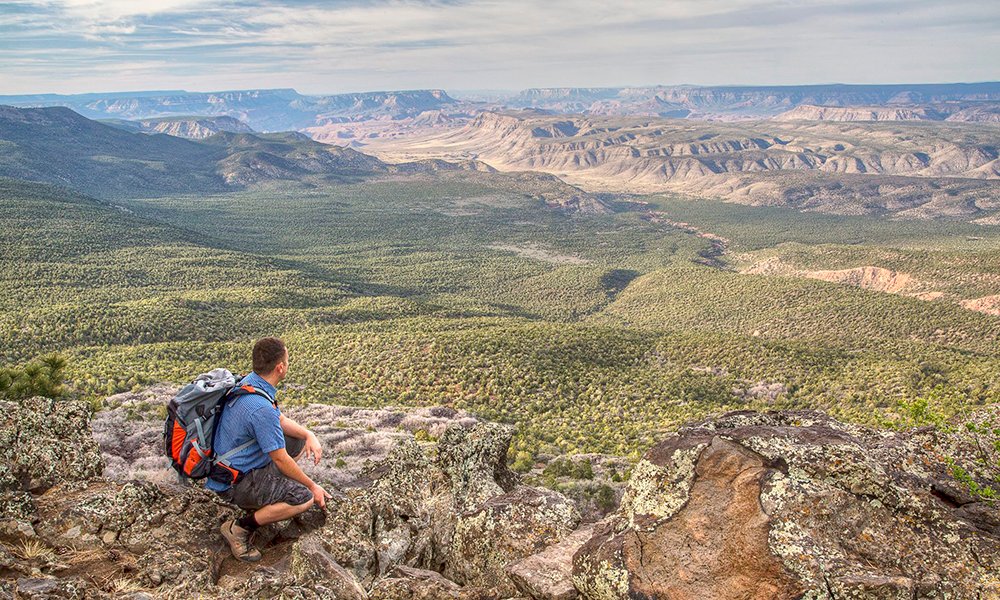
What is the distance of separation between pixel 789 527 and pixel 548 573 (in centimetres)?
338

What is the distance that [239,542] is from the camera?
353 inches

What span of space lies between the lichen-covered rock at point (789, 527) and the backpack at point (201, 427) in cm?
572

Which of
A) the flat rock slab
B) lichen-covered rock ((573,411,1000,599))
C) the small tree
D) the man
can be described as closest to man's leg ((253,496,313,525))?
the man

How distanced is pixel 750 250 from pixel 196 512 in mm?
169654

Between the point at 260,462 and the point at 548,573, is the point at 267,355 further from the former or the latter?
the point at 548,573

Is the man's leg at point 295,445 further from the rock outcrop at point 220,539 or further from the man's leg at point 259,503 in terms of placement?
the rock outcrop at point 220,539

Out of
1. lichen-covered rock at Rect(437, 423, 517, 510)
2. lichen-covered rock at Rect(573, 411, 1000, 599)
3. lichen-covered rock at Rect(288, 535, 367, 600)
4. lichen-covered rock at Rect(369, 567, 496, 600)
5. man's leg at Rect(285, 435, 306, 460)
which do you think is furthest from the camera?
lichen-covered rock at Rect(437, 423, 517, 510)

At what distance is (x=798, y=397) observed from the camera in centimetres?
4200

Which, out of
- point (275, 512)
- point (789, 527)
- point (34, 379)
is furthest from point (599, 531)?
point (34, 379)

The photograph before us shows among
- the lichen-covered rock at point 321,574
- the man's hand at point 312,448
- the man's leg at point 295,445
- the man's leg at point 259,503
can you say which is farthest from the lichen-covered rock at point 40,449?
the lichen-covered rock at point 321,574

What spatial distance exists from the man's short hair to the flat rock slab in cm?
494

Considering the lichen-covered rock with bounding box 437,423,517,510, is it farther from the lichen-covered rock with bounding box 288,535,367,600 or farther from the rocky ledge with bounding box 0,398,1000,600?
the lichen-covered rock with bounding box 288,535,367,600

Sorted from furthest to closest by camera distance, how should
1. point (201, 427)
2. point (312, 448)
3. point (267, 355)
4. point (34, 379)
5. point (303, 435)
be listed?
point (34, 379) → point (303, 435) → point (312, 448) → point (267, 355) → point (201, 427)

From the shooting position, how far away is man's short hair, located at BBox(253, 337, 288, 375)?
28.6ft
